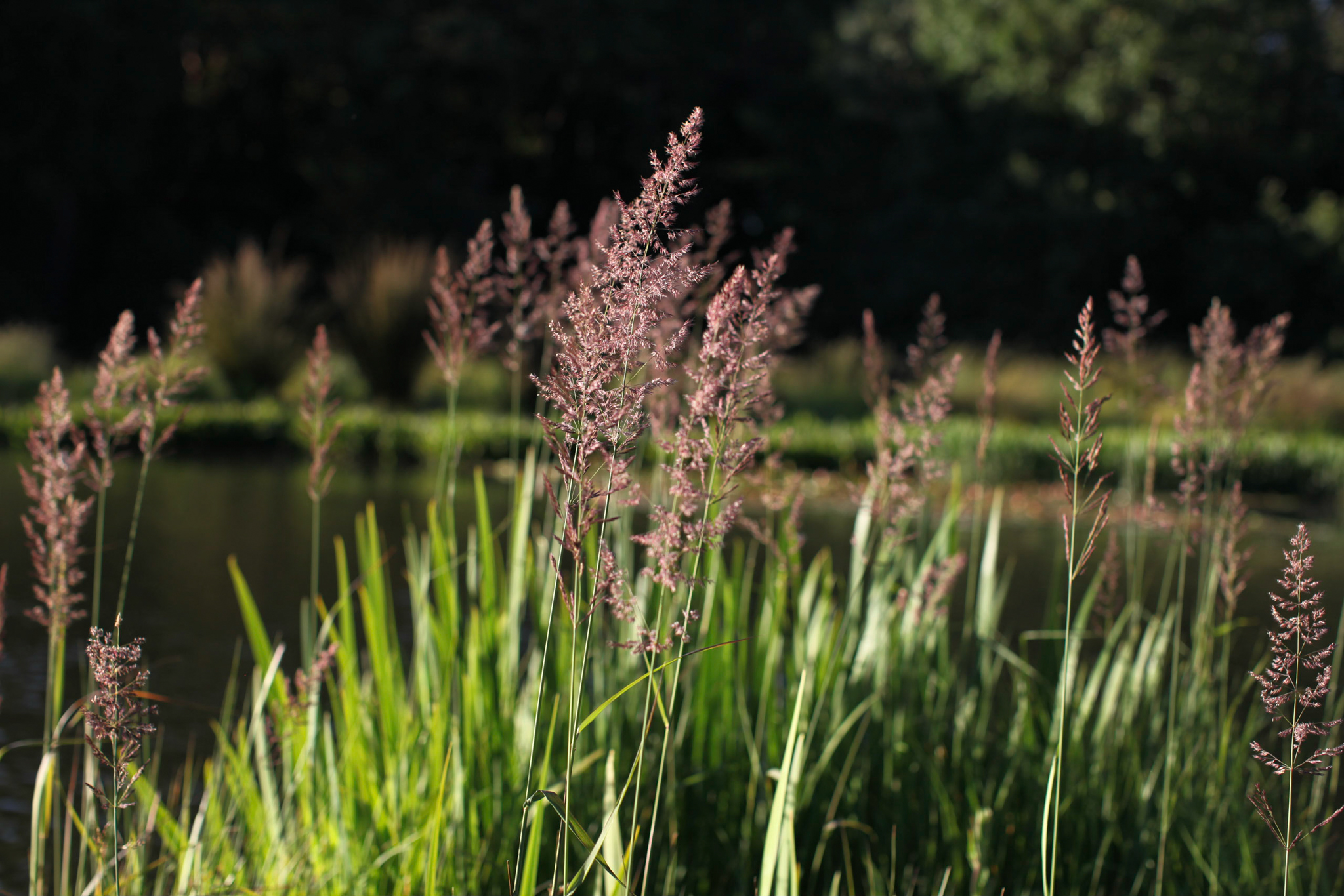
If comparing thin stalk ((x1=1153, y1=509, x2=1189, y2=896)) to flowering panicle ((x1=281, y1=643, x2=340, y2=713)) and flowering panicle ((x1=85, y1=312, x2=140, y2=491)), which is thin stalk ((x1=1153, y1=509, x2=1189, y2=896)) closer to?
flowering panicle ((x1=281, y1=643, x2=340, y2=713))

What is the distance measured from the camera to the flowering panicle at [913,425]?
5.33ft

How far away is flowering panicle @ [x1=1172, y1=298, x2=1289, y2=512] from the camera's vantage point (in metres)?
1.77

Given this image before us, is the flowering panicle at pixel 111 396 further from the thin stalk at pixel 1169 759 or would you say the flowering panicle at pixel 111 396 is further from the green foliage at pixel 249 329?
the green foliage at pixel 249 329

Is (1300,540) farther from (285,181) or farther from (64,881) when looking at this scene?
(285,181)

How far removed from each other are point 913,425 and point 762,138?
79.7 feet

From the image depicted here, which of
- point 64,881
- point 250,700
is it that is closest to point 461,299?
point 64,881

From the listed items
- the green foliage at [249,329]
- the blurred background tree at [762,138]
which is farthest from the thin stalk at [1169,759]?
the blurred background tree at [762,138]

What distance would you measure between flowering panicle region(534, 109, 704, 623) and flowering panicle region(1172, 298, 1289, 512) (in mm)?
1151

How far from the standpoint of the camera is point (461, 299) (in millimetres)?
1776

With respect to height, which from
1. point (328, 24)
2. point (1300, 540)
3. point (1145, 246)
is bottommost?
point (1300, 540)

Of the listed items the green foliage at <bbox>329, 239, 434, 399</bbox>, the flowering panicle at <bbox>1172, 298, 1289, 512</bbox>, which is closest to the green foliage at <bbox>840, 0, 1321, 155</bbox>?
the green foliage at <bbox>329, 239, 434, 399</bbox>

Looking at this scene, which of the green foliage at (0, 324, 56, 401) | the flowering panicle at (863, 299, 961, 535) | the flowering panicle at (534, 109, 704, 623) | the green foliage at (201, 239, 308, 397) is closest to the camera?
the flowering panicle at (534, 109, 704, 623)

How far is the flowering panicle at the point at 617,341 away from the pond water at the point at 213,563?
119 cm

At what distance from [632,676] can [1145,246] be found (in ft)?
77.6
